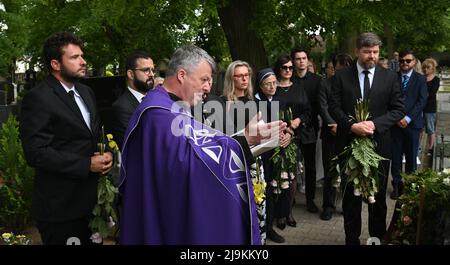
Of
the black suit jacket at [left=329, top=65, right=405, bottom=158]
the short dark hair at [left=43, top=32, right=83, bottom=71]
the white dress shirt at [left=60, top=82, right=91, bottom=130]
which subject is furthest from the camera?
the black suit jacket at [left=329, top=65, right=405, bottom=158]

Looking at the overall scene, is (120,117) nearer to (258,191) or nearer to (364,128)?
(258,191)

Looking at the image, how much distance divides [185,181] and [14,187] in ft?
14.1

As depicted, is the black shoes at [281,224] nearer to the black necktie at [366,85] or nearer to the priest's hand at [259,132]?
the black necktie at [366,85]

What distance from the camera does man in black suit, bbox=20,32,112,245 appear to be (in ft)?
11.3

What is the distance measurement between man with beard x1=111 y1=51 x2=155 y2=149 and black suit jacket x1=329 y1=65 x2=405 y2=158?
189 cm

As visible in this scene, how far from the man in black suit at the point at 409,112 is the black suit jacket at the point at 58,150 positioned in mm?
5051

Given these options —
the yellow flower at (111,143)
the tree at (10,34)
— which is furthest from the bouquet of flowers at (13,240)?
the tree at (10,34)

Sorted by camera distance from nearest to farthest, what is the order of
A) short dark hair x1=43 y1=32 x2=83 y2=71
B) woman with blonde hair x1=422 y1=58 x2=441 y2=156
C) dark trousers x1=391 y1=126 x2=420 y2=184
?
1. short dark hair x1=43 y1=32 x2=83 y2=71
2. dark trousers x1=391 y1=126 x2=420 y2=184
3. woman with blonde hair x1=422 y1=58 x2=441 y2=156

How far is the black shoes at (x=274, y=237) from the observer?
570 centimetres

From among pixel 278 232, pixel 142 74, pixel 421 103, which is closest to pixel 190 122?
pixel 142 74

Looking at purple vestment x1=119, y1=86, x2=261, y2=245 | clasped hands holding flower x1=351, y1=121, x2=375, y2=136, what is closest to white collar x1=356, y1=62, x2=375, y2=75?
clasped hands holding flower x1=351, y1=121, x2=375, y2=136

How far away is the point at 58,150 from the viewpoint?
11.6 ft

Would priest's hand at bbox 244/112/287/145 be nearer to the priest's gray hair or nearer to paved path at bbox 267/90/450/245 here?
the priest's gray hair

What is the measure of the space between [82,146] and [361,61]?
2.80 meters
